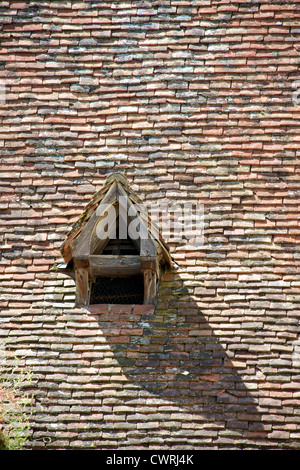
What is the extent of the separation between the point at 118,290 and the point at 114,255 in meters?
0.44

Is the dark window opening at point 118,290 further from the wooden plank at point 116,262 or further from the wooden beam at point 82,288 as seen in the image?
the wooden plank at point 116,262

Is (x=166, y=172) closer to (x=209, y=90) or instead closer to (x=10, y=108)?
(x=209, y=90)

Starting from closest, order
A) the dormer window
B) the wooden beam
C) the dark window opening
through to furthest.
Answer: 1. the dormer window
2. the wooden beam
3. the dark window opening

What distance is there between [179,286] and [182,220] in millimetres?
814

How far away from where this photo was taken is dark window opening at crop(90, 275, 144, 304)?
347 inches

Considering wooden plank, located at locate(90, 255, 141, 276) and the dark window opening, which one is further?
the dark window opening

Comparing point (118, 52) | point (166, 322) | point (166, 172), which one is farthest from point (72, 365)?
point (118, 52)

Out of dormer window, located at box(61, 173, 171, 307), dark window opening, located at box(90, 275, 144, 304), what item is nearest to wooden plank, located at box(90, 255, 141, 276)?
dormer window, located at box(61, 173, 171, 307)

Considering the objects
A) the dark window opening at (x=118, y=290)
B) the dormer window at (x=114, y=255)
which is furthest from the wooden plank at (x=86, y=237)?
the dark window opening at (x=118, y=290)

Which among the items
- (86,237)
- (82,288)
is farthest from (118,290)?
(86,237)

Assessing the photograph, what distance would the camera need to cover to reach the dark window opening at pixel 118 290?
882 cm

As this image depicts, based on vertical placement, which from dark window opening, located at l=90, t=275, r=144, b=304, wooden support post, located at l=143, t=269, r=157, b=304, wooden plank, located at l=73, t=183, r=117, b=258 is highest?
wooden plank, located at l=73, t=183, r=117, b=258

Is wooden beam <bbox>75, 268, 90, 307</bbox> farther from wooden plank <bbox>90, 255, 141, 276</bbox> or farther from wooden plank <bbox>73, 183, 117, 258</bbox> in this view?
wooden plank <bbox>73, 183, 117, 258</bbox>

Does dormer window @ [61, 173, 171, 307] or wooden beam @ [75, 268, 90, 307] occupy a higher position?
dormer window @ [61, 173, 171, 307]
